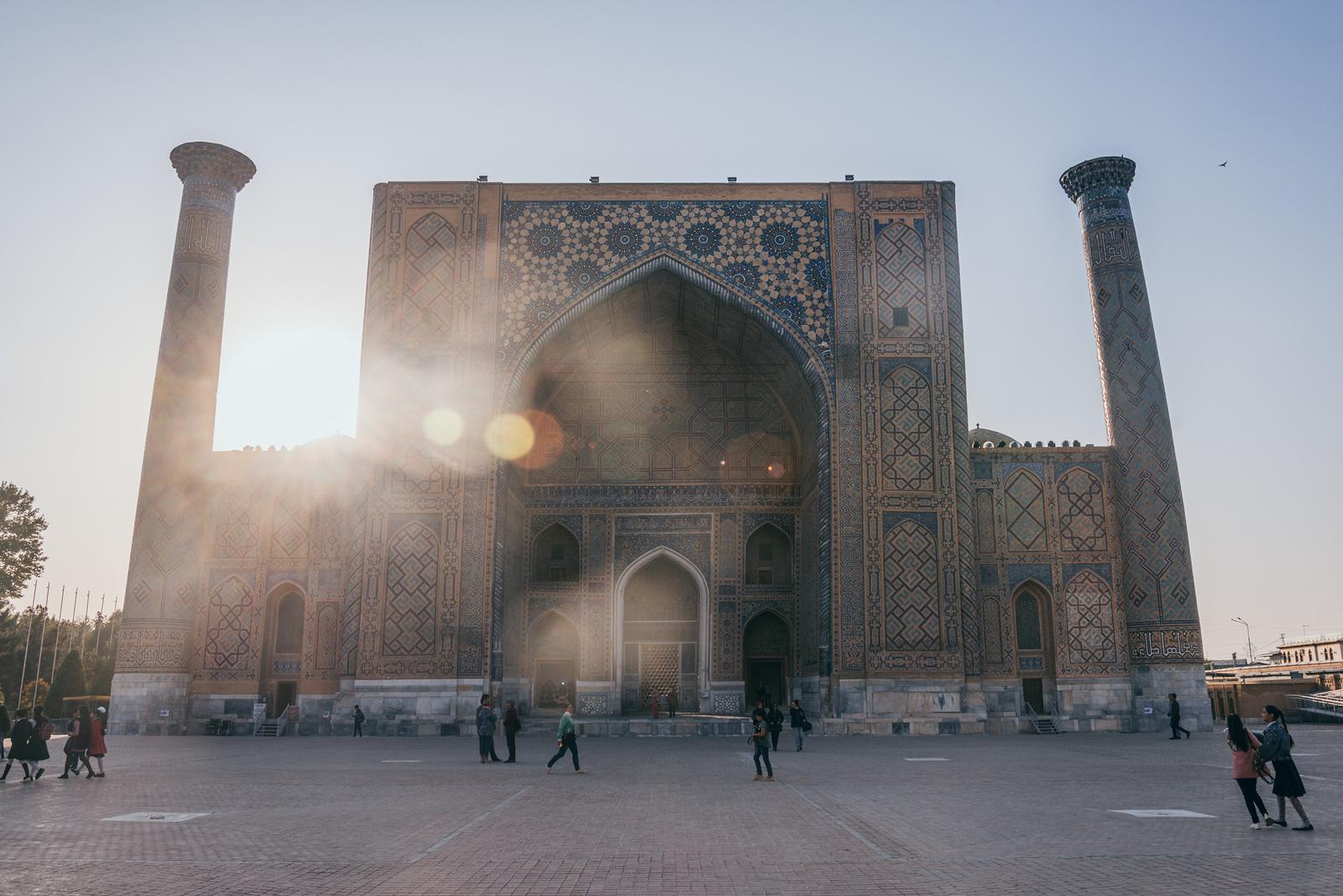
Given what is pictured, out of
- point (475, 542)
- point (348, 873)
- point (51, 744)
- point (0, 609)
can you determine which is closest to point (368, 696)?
point (475, 542)

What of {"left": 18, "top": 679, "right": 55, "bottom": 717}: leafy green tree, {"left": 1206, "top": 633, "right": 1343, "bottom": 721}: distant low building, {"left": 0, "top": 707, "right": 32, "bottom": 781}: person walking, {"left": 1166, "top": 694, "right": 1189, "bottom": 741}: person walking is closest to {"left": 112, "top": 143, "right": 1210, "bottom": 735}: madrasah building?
{"left": 1166, "top": 694, "right": 1189, "bottom": 741}: person walking

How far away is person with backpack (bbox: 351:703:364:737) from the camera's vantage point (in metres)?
16.1

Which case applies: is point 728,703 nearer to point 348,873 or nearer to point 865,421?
point 865,421

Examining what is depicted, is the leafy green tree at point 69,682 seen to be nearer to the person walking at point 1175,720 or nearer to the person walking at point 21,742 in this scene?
the person walking at point 21,742

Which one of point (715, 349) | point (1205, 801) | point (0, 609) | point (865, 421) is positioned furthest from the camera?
point (0, 609)

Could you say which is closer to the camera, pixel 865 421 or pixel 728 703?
pixel 865 421

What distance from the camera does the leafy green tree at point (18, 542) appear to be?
27.5 metres

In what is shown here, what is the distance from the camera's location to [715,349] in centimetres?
2100

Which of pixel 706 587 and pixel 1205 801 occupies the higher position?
pixel 706 587

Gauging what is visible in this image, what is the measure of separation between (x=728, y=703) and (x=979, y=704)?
500 centimetres

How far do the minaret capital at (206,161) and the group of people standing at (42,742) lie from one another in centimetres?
1307

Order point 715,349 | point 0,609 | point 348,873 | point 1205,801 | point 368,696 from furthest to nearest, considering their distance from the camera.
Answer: point 0,609 < point 715,349 < point 368,696 < point 1205,801 < point 348,873

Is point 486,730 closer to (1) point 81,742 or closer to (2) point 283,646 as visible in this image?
(1) point 81,742

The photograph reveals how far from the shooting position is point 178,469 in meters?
18.5
